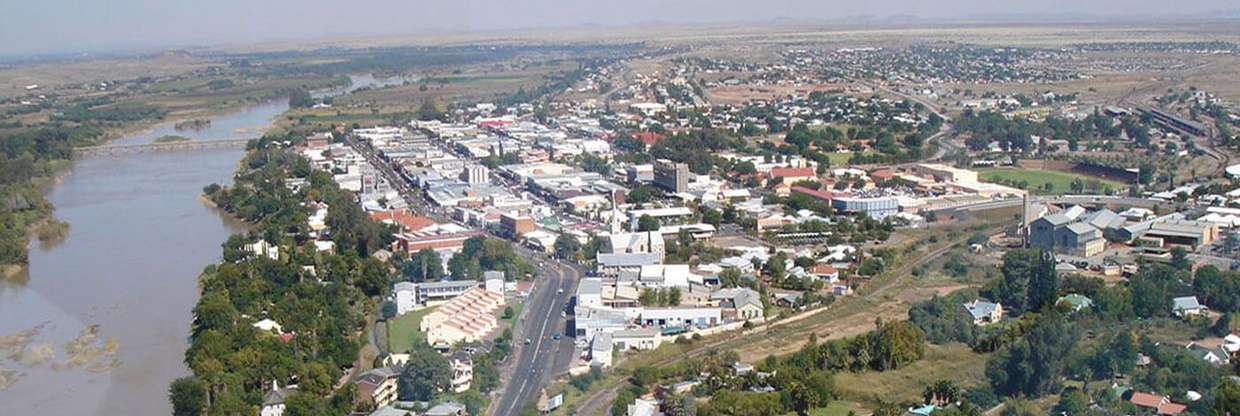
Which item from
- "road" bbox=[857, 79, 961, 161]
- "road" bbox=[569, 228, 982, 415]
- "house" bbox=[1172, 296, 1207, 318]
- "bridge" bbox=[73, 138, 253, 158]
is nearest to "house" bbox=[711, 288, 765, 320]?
"road" bbox=[569, 228, 982, 415]

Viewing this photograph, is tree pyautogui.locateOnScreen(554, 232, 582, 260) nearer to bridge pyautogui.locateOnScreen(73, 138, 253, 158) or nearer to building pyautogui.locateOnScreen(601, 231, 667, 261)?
building pyautogui.locateOnScreen(601, 231, 667, 261)

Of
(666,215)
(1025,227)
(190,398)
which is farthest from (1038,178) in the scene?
(190,398)

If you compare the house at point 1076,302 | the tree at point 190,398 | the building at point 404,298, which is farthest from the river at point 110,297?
the house at point 1076,302

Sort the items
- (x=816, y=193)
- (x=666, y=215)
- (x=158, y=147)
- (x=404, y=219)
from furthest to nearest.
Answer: (x=158, y=147) < (x=816, y=193) < (x=666, y=215) < (x=404, y=219)

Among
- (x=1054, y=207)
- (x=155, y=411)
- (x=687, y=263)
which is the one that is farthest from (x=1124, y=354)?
(x=155, y=411)

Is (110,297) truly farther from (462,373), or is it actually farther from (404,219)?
(462,373)

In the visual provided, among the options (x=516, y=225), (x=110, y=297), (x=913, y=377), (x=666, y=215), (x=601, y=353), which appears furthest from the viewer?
(x=666, y=215)

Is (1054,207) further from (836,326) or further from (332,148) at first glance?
(332,148)
